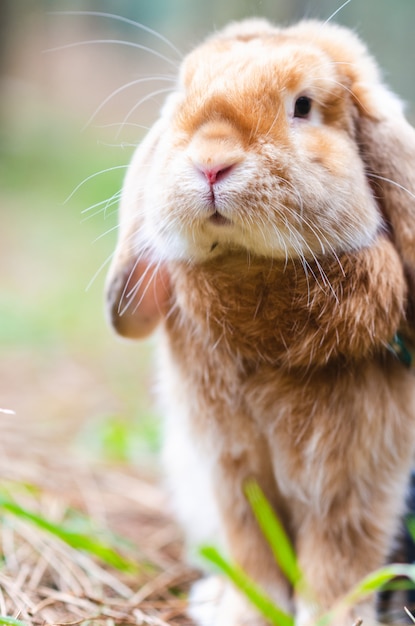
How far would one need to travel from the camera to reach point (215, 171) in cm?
163

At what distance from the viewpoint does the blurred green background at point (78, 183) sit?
3.63 meters

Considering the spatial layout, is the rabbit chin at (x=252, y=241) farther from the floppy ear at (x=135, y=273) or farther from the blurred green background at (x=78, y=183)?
the blurred green background at (x=78, y=183)

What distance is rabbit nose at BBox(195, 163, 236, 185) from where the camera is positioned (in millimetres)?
1630

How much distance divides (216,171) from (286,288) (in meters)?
0.34

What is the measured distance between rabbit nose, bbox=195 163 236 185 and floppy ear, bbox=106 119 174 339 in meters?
0.39

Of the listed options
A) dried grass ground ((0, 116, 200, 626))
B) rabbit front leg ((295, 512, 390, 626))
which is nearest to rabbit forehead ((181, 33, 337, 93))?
dried grass ground ((0, 116, 200, 626))

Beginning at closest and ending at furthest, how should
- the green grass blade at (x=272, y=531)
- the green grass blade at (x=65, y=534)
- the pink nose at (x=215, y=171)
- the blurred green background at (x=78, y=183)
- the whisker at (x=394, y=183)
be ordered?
the pink nose at (x=215, y=171) → the green grass blade at (x=272, y=531) → the whisker at (x=394, y=183) → the green grass blade at (x=65, y=534) → the blurred green background at (x=78, y=183)

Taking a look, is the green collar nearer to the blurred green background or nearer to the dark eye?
the dark eye

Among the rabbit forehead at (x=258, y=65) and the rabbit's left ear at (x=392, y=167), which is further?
the rabbit's left ear at (x=392, y=167)

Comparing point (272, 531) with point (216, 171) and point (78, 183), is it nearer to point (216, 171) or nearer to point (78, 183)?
point (216, 171)

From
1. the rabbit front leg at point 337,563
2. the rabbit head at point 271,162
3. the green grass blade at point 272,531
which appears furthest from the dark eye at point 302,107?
the rabbit front leg at point 337,563

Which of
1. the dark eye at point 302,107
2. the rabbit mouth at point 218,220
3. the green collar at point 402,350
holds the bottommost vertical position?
the green collar at point 402,350

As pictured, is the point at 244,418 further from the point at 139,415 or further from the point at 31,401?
the point at 31,401

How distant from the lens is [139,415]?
382 centimetres
